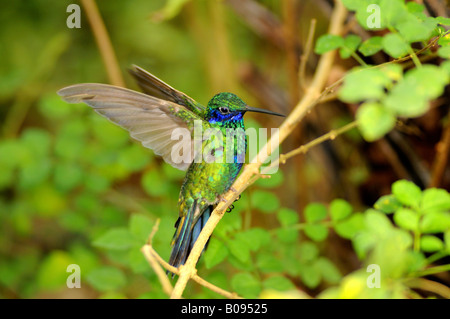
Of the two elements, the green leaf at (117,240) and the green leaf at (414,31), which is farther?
the green leaf at (117,240)

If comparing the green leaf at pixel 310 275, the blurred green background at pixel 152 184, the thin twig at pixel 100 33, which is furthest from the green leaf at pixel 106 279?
the thin twig at pixel 100 33

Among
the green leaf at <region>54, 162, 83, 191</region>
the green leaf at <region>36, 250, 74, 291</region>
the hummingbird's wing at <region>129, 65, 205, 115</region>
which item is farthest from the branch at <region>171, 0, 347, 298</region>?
the green leaf at <region>36, 250, 74, 291</region>

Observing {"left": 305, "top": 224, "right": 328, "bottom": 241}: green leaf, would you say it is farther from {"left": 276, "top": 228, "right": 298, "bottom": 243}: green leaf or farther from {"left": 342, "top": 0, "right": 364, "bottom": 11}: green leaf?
{"left": 342, "top": 0, "right": 364, "bottom": 11}: green leaf

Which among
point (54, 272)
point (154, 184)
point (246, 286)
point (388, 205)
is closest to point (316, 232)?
point (246, 286)

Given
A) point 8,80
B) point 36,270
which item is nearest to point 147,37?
point 8,80

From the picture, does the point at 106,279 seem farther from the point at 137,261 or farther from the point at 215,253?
the point at 215,253

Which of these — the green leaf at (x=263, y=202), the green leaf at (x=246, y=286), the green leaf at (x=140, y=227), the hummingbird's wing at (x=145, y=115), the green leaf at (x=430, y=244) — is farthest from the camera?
the green leaf at (x=263, y=202)

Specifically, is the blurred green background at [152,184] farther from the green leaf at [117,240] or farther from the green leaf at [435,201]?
the green leaf at [435,201]
